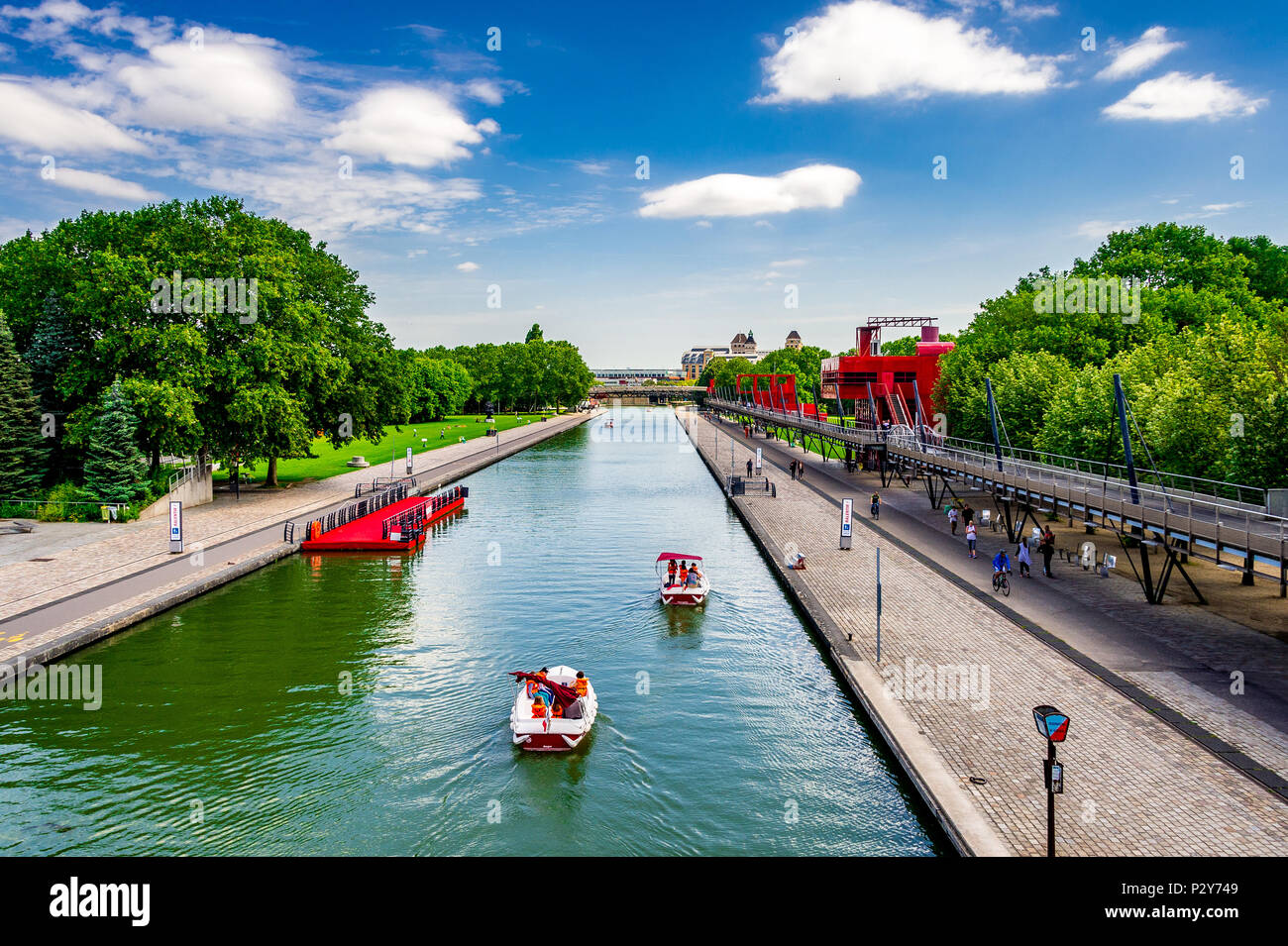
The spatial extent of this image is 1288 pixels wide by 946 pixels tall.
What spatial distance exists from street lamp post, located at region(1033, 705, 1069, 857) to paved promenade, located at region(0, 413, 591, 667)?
2144 cm

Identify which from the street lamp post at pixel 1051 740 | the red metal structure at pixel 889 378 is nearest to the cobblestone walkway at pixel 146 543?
the street lamp post at pixel 1051 740

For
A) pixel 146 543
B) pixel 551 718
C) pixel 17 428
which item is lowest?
pixel 551 718

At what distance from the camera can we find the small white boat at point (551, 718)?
52.6 feet

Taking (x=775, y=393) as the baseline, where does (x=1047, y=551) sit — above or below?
below

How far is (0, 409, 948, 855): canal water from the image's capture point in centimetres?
1327

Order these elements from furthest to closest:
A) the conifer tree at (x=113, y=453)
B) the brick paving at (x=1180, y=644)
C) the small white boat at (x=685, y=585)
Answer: the conifer tree at (x=113, y=453), the small white boat at (x=685, y=585), the brick paving at (x=1180, y=644)

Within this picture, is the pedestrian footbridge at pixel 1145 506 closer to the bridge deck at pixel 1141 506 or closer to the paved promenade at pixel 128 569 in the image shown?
the bridge deck at pixel 1141 506

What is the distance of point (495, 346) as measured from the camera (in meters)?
194

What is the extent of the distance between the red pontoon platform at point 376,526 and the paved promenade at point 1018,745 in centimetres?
1939

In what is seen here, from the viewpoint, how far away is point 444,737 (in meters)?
16.8

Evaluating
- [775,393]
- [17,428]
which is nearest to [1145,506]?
[17,428]

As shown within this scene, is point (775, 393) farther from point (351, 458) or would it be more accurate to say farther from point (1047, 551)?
point (1047, 551)

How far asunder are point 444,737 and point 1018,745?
10842 millimetres
